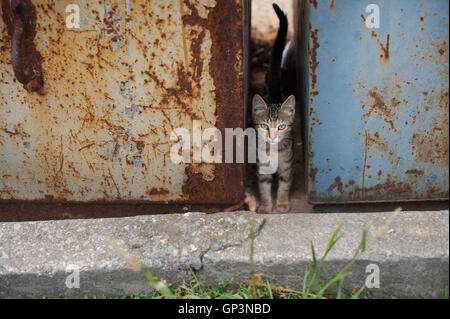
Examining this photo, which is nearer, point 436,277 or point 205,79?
point 436,277

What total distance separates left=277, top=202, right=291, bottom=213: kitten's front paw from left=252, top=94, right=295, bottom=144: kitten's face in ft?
1.35

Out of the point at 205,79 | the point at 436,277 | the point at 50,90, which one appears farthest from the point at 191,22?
the point at 436,277

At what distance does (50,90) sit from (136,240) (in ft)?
2.86

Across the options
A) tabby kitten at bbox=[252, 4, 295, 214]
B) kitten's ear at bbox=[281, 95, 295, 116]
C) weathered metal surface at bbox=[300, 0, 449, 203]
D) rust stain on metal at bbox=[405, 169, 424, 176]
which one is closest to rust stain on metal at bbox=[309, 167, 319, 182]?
weathered metal surface at bbox=[300, 0, 449, 203]

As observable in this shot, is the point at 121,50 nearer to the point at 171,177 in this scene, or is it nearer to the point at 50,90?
the point at 50,90

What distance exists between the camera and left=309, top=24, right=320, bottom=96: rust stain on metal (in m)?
2.14

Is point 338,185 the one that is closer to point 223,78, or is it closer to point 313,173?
point 313,173

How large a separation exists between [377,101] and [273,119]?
63 cm

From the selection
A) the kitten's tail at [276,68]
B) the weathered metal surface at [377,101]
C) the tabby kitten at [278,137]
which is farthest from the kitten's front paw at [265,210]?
the kitten's tail at [276,68]

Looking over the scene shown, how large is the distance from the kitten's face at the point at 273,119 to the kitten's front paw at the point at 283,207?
41 centimetres

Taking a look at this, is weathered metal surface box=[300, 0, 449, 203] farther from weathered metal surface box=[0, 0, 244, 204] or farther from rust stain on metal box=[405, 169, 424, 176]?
weathered metal surface box=[0, 0, 244, 204]

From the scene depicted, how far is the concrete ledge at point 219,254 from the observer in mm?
1785

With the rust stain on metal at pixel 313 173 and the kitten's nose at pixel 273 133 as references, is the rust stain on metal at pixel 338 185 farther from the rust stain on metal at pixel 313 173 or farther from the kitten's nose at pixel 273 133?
the kitten's nose at pixel 273 133

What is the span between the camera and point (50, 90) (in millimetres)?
2102
